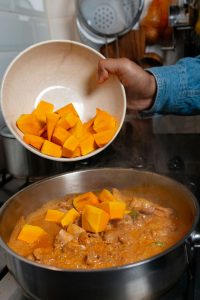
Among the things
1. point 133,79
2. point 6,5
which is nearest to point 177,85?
point 133,79

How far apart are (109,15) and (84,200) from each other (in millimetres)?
698

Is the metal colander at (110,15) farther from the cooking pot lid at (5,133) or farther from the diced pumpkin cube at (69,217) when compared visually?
the diced pumpkin cube at (69,217)

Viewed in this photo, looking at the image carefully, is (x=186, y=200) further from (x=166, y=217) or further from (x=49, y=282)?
(x=49, y=282)

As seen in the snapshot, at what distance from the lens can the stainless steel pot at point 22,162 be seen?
2.73 feet

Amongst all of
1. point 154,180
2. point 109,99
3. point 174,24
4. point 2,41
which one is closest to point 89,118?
point 109,99

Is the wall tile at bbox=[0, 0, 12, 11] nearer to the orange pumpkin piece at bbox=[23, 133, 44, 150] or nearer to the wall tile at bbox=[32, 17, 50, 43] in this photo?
the wall tile at bbox=[32, 17, 50, 43]

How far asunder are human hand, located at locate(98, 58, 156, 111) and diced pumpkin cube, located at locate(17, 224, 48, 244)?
13.4 inches

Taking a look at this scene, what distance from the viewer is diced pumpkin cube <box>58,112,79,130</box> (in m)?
Answer: 0.71

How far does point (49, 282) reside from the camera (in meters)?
0.43

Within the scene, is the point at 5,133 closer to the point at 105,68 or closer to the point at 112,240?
the point at 105,68

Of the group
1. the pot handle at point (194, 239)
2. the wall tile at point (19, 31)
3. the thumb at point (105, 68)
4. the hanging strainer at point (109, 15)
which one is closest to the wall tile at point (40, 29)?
the wall tile at point (19, 31)

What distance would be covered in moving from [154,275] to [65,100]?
1.60ft

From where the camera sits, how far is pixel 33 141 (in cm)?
70

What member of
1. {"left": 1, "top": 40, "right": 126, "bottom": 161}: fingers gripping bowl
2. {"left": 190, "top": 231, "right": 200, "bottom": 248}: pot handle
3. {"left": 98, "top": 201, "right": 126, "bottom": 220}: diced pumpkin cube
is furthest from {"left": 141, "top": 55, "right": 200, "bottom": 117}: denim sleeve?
{"left": 190, "top": 231, "right": 200, "bottom": 248}: pot handle
